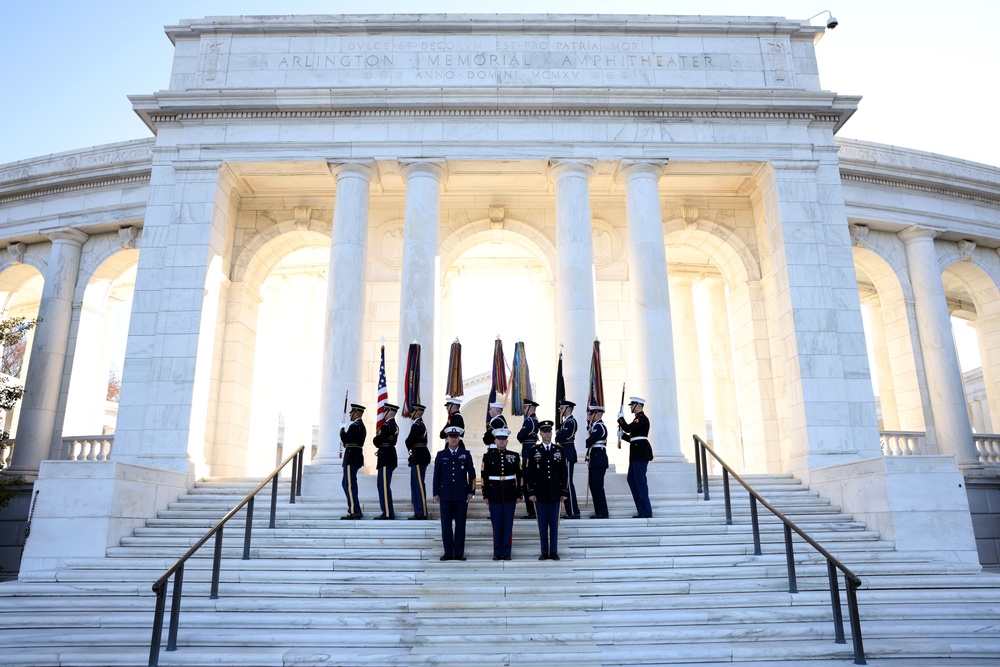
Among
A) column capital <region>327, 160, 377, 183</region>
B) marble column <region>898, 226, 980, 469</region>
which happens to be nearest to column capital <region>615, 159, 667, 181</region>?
column capital <region>327, 160, 377, 183</region>

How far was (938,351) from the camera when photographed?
2161 centimetres

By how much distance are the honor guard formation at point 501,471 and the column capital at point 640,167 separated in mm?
7221

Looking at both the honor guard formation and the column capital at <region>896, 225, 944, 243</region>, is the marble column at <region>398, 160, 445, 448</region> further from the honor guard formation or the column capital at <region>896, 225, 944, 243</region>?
the column capital at <region>896, 225, 944, 243</region>

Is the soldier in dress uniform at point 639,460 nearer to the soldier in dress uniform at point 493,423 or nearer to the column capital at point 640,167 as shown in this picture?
the soldier in dress uniform at point 493,423

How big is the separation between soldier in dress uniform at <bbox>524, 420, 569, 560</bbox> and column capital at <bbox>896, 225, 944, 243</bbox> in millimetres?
16854

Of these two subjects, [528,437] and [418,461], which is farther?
[528,437]

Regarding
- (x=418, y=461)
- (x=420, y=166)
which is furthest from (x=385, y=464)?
A: (x=420, y=166)

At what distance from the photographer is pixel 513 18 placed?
64.3 feet

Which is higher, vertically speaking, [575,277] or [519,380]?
[575,277]

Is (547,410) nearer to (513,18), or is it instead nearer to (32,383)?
(513,18)

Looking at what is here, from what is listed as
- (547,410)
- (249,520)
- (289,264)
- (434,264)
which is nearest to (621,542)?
(249,520)

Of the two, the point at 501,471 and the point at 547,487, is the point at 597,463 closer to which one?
the point at 547,487

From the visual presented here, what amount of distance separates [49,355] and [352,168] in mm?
10867

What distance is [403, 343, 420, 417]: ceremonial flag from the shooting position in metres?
15.0
